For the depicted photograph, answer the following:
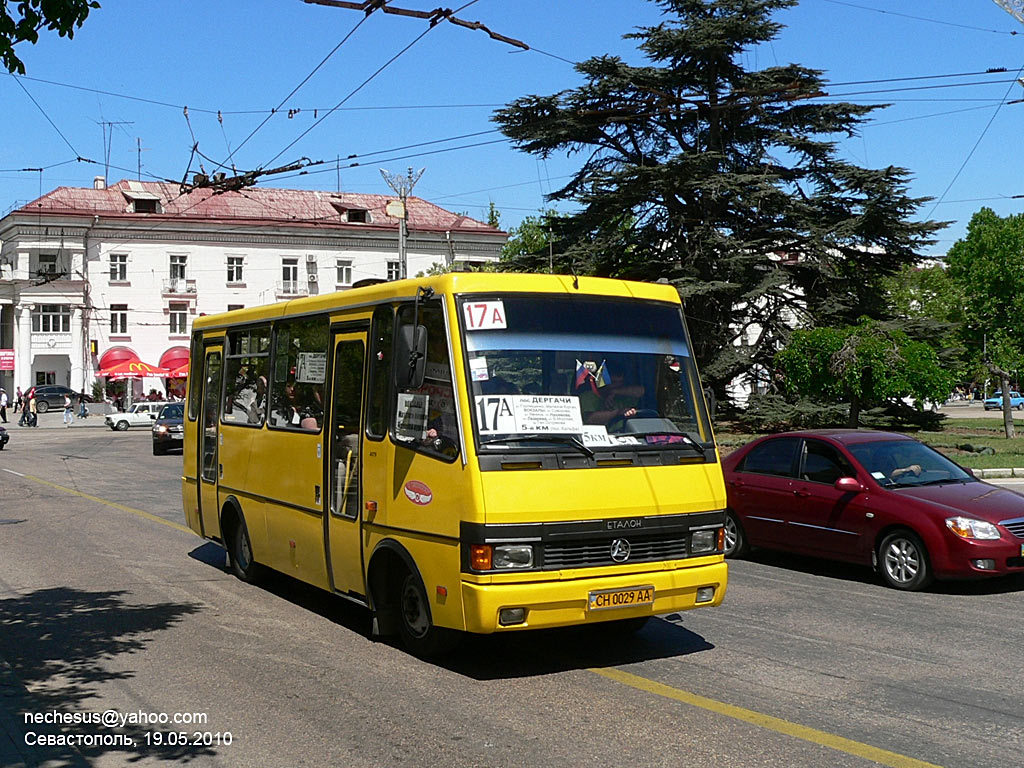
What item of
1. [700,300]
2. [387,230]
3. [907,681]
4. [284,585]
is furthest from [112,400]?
[907,681]

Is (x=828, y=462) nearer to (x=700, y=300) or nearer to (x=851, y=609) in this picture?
(x=851, y=609)

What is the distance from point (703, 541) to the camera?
7840 millimetres

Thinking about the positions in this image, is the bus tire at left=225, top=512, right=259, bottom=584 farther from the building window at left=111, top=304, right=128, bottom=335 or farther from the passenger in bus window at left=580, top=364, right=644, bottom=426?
the building window at left=111, top=304, right=128, bottom=335

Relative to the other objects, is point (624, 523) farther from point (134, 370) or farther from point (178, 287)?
point (178, 287)

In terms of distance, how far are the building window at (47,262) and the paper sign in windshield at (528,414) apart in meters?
70.5

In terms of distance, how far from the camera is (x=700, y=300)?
36.0 meters

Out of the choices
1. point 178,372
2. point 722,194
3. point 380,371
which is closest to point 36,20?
point 380,371

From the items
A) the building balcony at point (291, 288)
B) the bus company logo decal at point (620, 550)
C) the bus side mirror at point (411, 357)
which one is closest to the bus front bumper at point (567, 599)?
the bus company logo decal at point (620, 550)

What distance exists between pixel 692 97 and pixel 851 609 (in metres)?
29.1

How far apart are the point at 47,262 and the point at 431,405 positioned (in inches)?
2794

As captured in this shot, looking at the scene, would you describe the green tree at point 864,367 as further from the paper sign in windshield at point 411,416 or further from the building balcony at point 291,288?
the building balcony at point 291,288

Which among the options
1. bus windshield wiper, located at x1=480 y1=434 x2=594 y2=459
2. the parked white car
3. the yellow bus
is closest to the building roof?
the parked white car

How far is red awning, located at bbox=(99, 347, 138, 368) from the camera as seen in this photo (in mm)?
71625

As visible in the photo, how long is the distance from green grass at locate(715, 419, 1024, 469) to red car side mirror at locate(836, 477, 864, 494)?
45.3 ft
